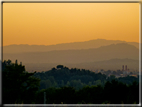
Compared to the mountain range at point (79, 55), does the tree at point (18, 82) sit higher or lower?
lower

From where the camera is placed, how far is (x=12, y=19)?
19.3 feet

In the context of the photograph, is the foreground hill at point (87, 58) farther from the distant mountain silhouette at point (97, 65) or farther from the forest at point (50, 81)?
the forest at point (50, 81)

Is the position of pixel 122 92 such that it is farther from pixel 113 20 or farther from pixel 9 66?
pixel 9 66

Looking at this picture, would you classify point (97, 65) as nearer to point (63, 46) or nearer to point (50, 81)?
point (63, 46)

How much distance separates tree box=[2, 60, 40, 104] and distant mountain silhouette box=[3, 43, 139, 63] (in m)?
0.46

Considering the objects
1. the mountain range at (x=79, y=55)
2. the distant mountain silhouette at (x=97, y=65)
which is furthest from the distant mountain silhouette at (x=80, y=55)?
the distant mountain silhouette at (x=97, y=65)

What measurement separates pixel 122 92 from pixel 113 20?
2.36 m

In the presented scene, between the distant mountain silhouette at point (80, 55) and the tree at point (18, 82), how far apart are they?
0.46m

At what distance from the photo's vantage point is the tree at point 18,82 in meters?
8.31

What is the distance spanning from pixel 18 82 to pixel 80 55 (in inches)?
126

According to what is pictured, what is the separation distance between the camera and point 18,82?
933cm

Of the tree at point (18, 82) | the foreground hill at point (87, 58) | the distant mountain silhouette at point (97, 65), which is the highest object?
the foreground hill at point (87, 58)

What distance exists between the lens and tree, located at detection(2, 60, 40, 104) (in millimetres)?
8312

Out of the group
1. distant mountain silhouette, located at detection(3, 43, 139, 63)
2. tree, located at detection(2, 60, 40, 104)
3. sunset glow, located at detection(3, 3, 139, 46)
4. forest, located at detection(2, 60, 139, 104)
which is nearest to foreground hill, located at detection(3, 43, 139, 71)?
distant mountain silhouette, located at detection(3, 43, 139, 63)
